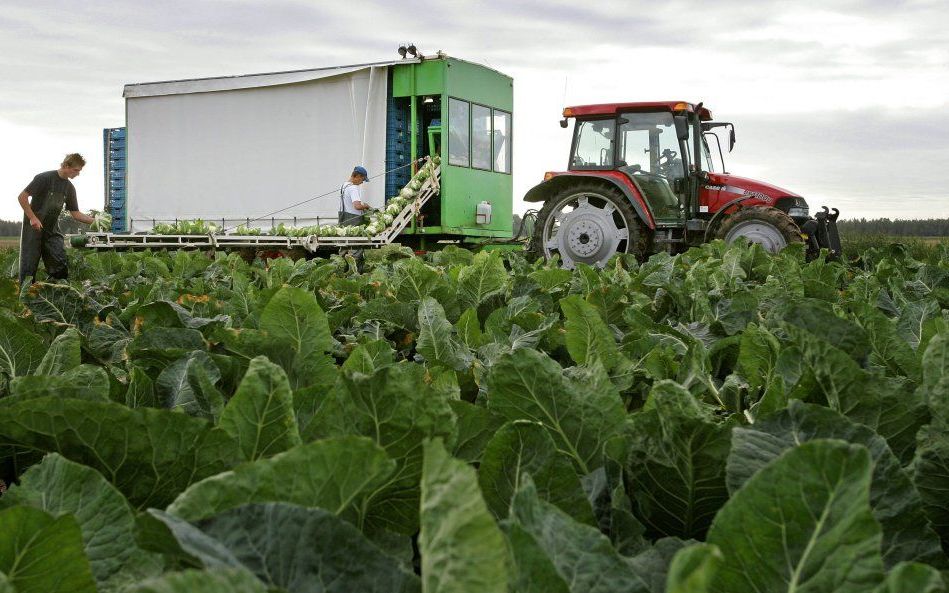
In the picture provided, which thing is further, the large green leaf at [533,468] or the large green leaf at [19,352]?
the large green leaf at [19,352]

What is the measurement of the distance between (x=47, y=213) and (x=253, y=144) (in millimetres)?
9031

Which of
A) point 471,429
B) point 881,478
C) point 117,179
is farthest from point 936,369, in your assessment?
point 117,179

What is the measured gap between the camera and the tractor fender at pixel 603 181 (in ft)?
46.9

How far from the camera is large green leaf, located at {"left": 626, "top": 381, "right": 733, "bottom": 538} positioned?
0.90 m

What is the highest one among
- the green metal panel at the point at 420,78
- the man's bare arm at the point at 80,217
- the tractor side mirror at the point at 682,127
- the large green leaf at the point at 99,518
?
the green metal panel at the point at 420,78

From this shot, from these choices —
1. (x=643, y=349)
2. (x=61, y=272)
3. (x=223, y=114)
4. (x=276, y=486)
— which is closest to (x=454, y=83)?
(x=223, y=114)

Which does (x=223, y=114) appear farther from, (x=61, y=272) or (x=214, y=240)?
(x=61, y=272)

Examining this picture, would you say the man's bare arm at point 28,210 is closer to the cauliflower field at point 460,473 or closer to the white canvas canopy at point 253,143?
the white canvas canopy at point 253,143

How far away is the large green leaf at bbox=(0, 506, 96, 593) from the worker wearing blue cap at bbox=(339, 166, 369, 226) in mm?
17231

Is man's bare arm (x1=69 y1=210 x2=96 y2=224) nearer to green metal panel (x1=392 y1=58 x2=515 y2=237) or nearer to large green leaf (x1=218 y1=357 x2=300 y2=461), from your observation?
green metal panel (x1=392 y1=58 x2=515 y2=237)

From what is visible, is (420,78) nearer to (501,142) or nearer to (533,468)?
(501,142)

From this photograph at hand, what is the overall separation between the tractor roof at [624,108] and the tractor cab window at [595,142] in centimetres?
21

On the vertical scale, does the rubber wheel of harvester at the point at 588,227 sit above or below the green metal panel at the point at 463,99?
below

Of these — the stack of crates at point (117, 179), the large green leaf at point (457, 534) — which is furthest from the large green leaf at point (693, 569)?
the stack of crates at point (117, 179)
